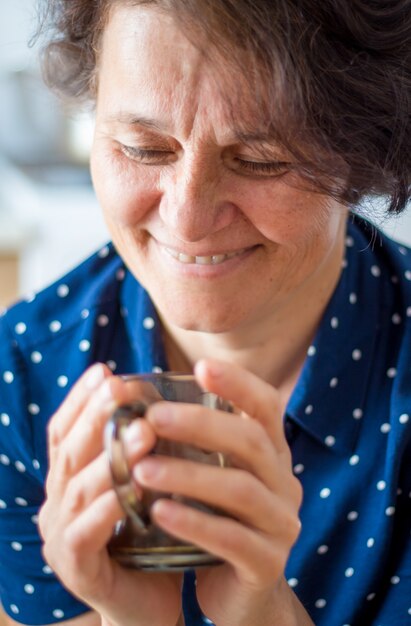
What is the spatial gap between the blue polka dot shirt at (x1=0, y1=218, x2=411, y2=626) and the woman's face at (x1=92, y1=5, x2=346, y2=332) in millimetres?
136

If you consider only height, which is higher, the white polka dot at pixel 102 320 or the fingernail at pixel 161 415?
the fingernail at pixel 161 415

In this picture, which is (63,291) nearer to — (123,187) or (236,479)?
(123,187)

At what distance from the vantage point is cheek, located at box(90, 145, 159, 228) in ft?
3.39

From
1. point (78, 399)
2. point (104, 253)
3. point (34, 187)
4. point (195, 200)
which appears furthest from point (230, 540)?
point (34, 187)

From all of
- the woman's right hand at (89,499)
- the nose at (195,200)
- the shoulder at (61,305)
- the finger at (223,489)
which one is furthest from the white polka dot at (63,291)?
the finger at (223,489)

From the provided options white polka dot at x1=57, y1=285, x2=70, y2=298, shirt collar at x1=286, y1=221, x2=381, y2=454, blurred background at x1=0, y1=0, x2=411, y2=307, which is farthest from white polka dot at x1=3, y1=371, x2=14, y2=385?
blurred background at x1=0, y1=0, x2=411, y2=307

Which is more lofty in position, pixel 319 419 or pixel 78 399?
pixel 78 399

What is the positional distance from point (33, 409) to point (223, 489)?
A: 1.92 ft

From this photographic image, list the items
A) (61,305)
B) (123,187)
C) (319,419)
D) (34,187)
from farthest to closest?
(34,187) < (61,305) < (319,419) < (123,187)

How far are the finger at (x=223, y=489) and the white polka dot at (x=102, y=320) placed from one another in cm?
55

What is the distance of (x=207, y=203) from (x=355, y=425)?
1.33 feet

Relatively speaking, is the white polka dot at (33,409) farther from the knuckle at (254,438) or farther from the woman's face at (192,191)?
the knuckle at (254,438)

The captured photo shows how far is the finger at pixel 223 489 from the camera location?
2.38 ft

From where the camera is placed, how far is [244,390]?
2.56ft
